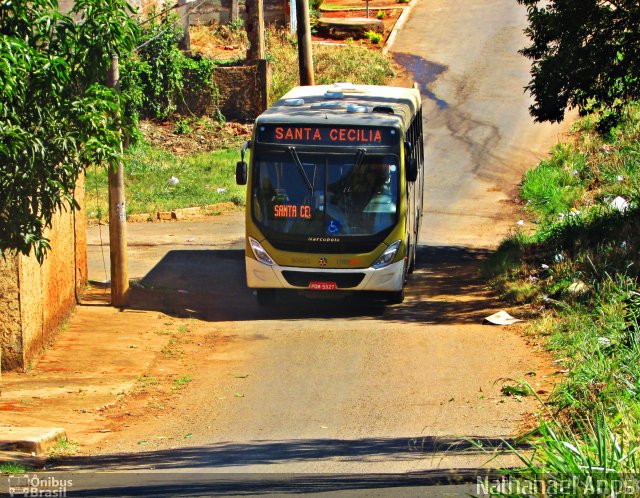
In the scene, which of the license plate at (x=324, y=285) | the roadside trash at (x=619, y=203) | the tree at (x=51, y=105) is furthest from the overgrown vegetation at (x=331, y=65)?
the tree at (x=51, y=105)

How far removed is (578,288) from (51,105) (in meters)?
8.76

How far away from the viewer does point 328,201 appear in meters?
15.6

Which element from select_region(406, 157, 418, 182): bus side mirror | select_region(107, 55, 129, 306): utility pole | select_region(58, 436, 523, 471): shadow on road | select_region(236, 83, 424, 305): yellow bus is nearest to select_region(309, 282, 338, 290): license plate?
select_region(236, 83, 424, 305): yellow bus

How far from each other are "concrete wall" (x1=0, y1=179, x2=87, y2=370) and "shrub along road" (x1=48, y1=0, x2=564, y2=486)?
1637 mm

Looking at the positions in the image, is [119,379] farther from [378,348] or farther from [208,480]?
[208,480]

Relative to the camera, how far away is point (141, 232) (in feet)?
74.3

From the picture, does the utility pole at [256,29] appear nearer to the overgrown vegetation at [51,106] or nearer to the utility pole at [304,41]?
the utility pole at [304,41]

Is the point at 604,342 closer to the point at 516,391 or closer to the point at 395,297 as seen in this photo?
the point at 516,391

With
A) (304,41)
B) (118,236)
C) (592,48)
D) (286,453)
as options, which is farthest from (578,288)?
(304,41)

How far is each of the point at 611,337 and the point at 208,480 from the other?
525 cm

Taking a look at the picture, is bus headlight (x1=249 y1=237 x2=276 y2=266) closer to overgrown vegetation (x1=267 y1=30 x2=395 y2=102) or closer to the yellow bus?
the yellow bus

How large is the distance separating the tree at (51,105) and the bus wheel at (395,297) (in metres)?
6.97

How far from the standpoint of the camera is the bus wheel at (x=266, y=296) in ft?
53.8

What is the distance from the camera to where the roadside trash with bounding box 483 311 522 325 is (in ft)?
49.2
